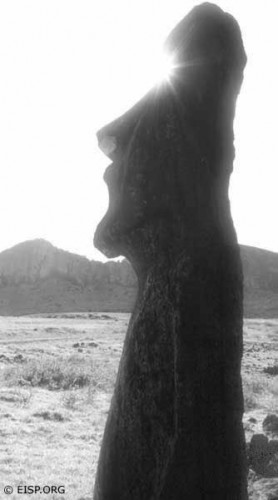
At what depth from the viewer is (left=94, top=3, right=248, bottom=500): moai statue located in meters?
2.98

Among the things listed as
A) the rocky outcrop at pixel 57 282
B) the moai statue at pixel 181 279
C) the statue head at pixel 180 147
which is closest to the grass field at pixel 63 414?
the moai statue at pixel 181 279

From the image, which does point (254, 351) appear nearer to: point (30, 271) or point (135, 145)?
point (135, 145)

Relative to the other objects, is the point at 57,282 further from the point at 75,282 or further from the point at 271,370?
the point at 271,370

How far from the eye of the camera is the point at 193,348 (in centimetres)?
303

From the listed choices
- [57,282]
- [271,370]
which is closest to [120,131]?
[271,370]

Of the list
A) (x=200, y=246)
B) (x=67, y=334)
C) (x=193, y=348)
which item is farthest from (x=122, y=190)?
(x=67, y=334)

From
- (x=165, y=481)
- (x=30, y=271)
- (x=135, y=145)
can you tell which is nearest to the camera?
(x=165, y=481)

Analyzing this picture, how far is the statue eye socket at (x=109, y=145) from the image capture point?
368cm

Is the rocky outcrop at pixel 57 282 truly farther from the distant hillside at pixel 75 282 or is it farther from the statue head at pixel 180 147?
the statue head at pixel 180 147

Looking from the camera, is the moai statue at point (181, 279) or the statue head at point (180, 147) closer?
the moai statue at point (181, 279)

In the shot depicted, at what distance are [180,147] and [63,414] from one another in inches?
334

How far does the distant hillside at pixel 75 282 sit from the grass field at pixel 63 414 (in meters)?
43.2

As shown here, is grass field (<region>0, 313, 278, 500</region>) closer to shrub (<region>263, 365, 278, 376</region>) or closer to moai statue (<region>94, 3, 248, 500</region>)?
shrub (<region>263, 365, 278, 376</region>)

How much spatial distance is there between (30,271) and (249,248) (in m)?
31.9
